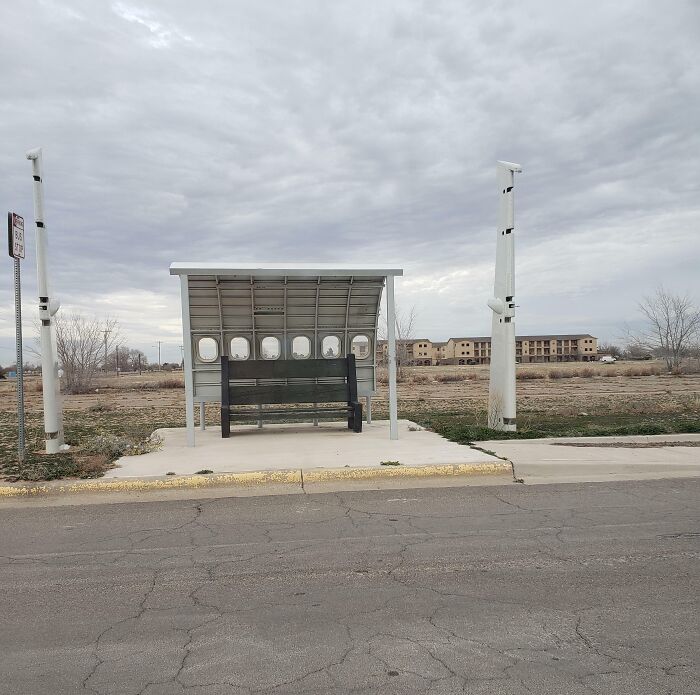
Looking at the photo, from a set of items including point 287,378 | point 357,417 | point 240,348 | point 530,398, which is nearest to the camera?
point 357,417

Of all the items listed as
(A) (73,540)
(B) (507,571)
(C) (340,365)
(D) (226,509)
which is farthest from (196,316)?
(B) (507,571)

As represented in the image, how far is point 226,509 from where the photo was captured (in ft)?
21.7

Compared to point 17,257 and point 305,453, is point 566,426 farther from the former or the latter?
point 17,257

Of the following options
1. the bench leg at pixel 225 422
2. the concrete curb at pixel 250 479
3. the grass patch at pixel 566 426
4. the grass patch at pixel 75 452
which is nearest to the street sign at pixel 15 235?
the grass patch at pixel 75 452

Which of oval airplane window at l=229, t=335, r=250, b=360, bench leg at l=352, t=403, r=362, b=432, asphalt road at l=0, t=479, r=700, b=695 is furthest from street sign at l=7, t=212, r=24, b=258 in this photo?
bench leg at l=352, t=403, r=362, b=432

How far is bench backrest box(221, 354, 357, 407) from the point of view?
1118cm

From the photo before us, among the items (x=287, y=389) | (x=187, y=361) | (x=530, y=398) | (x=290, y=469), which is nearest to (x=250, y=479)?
(x=290, y=469)

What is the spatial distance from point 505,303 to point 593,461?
10.8 ft

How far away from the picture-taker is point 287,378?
11.7m

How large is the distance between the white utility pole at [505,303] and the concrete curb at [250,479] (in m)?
2.89

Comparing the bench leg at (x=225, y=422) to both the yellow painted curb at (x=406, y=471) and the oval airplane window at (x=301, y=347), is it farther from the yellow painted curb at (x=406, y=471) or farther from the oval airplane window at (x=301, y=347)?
the yellow painted curb at (x=406, y=471)

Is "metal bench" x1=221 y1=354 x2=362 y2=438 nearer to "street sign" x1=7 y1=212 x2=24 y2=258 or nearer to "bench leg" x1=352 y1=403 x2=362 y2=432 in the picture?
"bench leg" x1=352 y1=403 x2=362 y2=432

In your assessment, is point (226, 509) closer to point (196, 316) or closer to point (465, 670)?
point (465, 670)

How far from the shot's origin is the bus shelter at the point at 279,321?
1142cm
